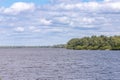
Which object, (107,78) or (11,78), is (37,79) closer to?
(11,78)

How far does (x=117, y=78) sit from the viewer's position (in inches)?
2340

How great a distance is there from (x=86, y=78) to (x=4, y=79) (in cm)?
1377

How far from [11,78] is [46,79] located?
5.87 meters

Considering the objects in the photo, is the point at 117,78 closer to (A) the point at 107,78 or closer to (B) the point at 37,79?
(A) the point at 107,78

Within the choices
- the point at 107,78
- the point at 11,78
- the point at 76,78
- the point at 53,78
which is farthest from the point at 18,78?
the point at 107,78

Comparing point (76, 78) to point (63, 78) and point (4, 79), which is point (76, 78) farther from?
point (4, 79)

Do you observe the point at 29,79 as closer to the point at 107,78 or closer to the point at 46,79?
the point at 46,79

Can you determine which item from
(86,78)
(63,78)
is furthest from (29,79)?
(86,78)

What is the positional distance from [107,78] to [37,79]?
11746mm

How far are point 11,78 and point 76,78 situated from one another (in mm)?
10863

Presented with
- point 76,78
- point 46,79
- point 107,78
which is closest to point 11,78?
point 46,79

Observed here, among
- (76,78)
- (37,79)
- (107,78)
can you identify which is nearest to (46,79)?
(37,79)

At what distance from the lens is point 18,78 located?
195 ft

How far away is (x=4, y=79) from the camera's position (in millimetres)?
57719
